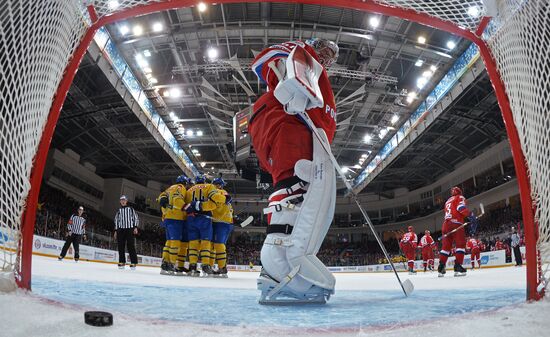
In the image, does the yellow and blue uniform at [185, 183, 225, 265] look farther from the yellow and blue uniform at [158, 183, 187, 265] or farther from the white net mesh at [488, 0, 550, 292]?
the white net mesh at [488, 0, 550, 292]

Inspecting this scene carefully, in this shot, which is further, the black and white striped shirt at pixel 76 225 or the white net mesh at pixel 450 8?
the black and white striped shirt at pixel 76 225

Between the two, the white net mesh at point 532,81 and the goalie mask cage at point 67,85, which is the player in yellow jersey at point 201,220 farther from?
the white net mesh at point 532,81


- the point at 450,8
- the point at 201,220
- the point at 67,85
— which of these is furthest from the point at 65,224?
the point at 450,8

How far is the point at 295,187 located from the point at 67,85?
1130 millimetres

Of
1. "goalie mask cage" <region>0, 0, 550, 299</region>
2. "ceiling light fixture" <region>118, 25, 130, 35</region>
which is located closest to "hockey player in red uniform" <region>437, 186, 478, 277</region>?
"goalie mask cage" <region>0, 0, 550, 299</region>

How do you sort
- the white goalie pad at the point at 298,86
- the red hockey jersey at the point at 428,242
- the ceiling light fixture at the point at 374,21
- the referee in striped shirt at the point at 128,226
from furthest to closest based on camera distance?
the ceiling light fixture at the point at 374,21
the red hockey jersey at the point at 428,242
the referee in striped shirt at the point at 128,226
the white goalie pad at the point at 298,86

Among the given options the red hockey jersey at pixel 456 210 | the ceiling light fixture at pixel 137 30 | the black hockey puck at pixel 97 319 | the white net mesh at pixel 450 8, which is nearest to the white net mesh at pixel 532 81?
the white net mesh at pixel 450 8

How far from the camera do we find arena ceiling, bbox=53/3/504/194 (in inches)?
488

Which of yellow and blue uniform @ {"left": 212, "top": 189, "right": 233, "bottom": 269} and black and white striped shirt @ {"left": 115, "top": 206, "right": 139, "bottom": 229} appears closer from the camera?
yellow and blue uniform @ {"left": 212, "top": 189, "right": 233, "bottom": 269}

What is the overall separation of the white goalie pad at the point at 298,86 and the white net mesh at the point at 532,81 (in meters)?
0.86

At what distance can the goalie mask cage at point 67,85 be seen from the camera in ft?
4.88

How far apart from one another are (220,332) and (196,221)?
4713 mm

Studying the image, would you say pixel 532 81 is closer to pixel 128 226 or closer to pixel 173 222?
pixel 173 222

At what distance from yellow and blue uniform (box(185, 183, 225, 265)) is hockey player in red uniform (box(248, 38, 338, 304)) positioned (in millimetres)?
3491
